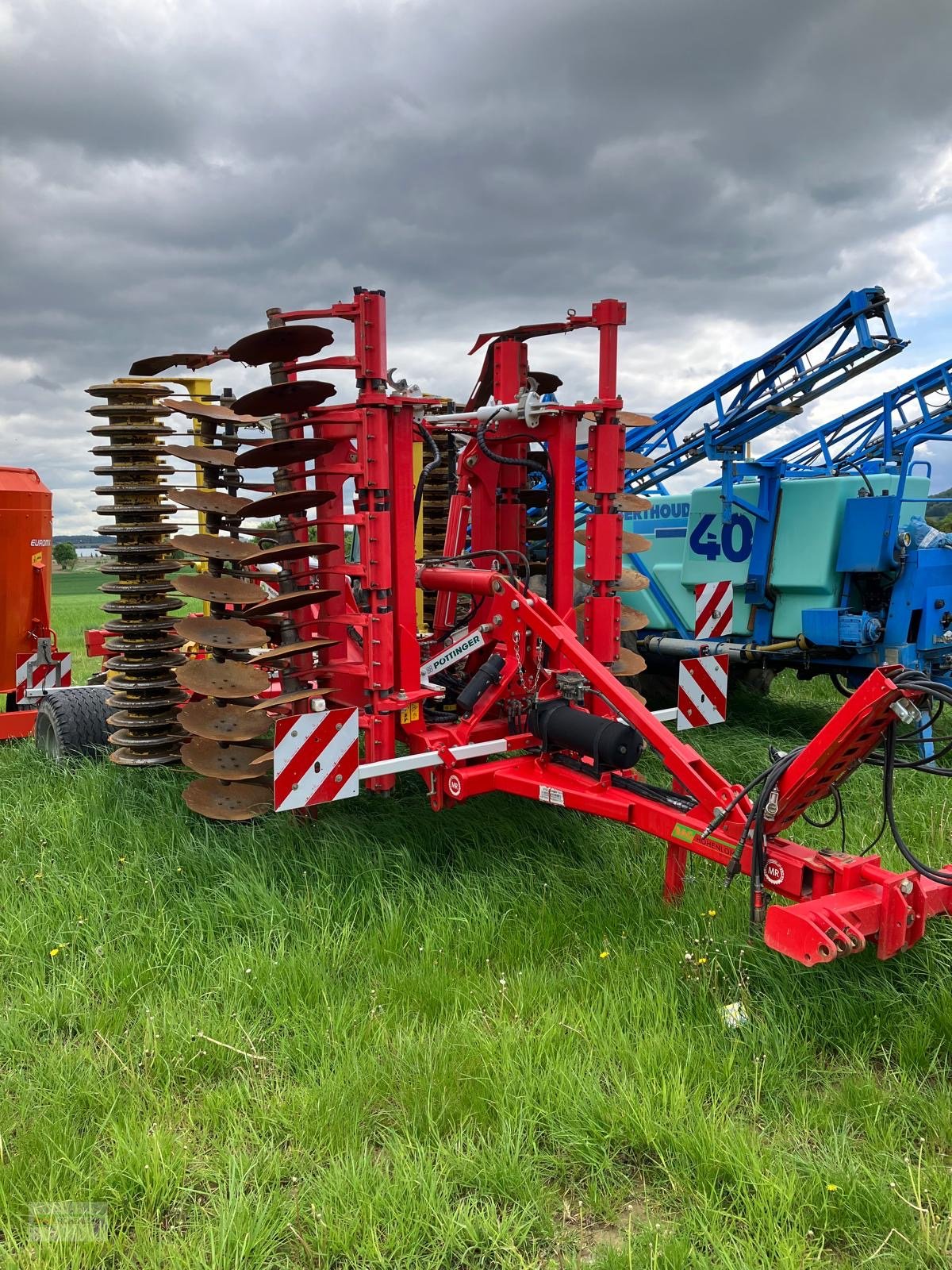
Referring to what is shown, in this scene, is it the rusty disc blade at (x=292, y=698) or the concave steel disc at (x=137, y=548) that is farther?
the concave steel disc at (x=137, y=548)

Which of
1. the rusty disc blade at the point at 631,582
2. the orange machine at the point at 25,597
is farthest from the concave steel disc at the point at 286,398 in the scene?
the orange machine at the point at 25,597

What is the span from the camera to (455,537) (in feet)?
19.1

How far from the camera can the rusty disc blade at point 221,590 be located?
478 cm

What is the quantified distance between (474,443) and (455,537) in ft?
2.00

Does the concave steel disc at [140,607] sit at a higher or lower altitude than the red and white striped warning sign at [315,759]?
higher

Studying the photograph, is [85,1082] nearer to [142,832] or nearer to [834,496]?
[142,832]

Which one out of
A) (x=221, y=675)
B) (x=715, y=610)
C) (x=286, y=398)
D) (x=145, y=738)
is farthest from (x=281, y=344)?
(x=715, y=610)

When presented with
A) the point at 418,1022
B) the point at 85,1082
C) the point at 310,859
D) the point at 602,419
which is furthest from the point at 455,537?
the point at 85,1082

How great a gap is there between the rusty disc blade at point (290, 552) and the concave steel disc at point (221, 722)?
2.59 feet

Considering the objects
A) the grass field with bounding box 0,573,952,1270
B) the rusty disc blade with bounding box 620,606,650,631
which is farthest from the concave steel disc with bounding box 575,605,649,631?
the grass field with bounding box 0,573,952,1270

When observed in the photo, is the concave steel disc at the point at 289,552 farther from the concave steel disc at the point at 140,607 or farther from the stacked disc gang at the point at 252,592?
the concave steel disc at the point at 140,607

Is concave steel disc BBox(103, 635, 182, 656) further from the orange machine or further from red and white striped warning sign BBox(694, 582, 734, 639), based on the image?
red and white striped warning sign BBox(694, 582, 734, 639)

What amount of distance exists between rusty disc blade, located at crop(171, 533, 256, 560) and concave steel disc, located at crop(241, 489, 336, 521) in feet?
0.95

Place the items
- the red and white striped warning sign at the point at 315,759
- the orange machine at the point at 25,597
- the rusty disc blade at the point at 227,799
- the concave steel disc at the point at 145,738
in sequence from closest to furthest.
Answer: the red and white striped warning sign at the point at 315,759
the rusty disc blade at the point at 227,799
the concave steel disc at the point at 145,738
the orange machine at the point at 25,597
